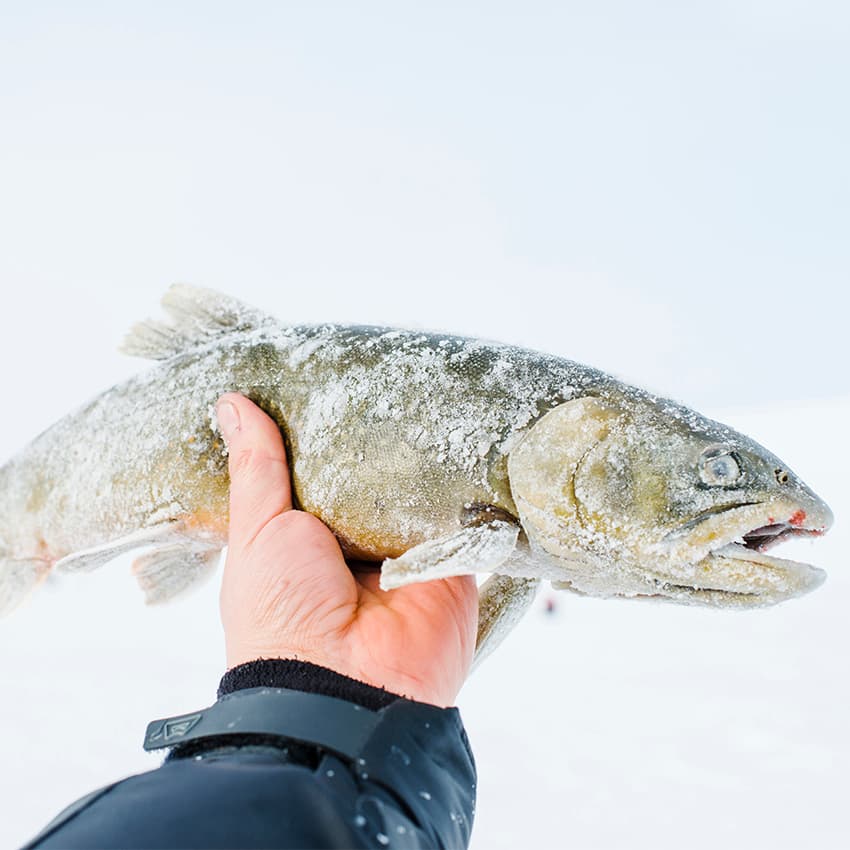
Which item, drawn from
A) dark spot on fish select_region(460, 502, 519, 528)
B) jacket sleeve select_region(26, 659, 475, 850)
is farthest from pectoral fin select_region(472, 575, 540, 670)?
jacket sleeve select_region(26, 659, 475, 850)

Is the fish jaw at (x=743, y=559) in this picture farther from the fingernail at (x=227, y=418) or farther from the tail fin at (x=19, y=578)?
the tail fin at (x=19, y=578)

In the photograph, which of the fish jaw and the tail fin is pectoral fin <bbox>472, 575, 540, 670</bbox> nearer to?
the fish jaw

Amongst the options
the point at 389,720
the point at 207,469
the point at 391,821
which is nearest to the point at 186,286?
the point at 207,469

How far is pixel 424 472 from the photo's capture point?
2.47 metres

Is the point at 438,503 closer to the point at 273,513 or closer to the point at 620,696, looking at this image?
the point at 273,513

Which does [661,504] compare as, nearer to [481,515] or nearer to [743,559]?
[743,559]

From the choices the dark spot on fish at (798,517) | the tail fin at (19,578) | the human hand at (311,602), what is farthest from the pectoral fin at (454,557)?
the tail fin at (19,578)

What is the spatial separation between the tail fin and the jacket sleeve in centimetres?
155

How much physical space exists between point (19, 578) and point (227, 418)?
1.30m

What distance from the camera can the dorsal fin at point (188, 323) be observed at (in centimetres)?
308

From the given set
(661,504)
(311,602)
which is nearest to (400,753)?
(311,602)

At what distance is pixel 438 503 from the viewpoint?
246cm

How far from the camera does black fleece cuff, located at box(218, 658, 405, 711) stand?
6.38 ft

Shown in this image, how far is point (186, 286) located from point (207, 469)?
740mm
